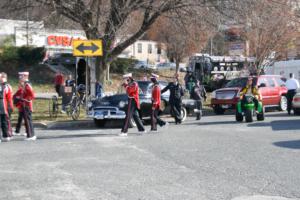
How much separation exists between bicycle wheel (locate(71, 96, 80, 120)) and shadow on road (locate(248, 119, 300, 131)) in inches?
241

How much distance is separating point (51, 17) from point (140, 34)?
3741 mm

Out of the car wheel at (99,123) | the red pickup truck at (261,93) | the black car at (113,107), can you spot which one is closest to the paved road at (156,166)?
the black car at (113,107)

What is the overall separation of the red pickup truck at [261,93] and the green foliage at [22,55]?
75.3 feet

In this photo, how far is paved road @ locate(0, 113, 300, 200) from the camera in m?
7.61

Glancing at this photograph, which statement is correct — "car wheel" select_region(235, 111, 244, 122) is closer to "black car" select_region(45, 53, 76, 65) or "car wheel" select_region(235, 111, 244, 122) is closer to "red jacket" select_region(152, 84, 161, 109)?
"red jacket" select_region(152, 84, 161, 109)

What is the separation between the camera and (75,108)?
62.9 ft

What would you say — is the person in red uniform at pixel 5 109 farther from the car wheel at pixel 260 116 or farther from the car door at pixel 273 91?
the car door at pixel 273 91

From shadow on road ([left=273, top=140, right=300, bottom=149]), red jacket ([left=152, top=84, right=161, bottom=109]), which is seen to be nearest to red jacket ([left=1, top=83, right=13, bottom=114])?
red jacket ([left=152, top=84, right=161, bottom=109])

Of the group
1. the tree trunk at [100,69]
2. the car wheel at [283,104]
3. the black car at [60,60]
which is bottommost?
the car wheel at [283,104]

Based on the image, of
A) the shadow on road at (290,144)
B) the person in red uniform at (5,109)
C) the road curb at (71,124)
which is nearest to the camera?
the shadow on road at (290,144)

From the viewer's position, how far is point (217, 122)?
60.4 feet

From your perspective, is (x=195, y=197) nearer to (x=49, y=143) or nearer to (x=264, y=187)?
(x=264, y=187)

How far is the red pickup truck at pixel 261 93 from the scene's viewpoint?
2175 cm

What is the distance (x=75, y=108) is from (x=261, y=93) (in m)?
7.86
